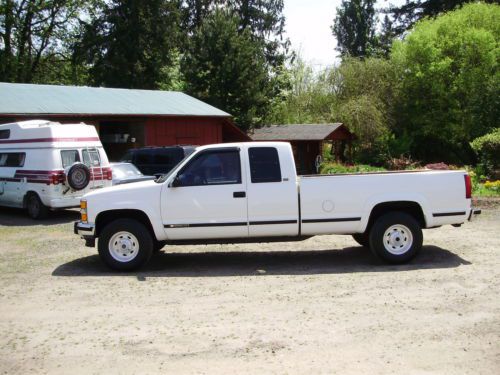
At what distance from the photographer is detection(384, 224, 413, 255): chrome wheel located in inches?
359

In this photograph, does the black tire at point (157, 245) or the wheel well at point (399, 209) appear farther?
the black tire at point (157, 245)

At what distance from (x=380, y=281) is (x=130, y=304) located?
3405 mm

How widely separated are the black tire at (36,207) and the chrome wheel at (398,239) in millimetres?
10058

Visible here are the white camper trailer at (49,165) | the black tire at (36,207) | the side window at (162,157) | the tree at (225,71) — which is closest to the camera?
the white camper trailer at (49,165)

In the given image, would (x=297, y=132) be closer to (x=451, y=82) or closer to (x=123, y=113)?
(x=451, y=82)

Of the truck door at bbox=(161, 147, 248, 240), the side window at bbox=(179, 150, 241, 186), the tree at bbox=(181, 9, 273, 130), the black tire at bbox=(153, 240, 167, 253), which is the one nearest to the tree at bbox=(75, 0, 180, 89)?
the tree at bbox=(181, 9, 273, 130)

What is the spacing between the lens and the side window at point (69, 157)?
1559 centimetres

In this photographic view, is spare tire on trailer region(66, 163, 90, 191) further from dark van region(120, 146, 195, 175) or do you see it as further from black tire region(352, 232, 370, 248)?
black tire region(352, 232, 370, 248)

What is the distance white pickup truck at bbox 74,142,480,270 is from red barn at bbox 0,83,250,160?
12844 mm

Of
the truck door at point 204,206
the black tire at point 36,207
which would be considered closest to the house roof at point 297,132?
the black tire at point 36,207

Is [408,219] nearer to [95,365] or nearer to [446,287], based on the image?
[446,287]

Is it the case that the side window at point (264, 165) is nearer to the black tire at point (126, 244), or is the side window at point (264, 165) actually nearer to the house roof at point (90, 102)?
the black tire at point (126, 244)

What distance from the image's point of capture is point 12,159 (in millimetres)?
16594

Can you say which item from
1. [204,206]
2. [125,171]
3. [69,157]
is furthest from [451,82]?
[204,206]
